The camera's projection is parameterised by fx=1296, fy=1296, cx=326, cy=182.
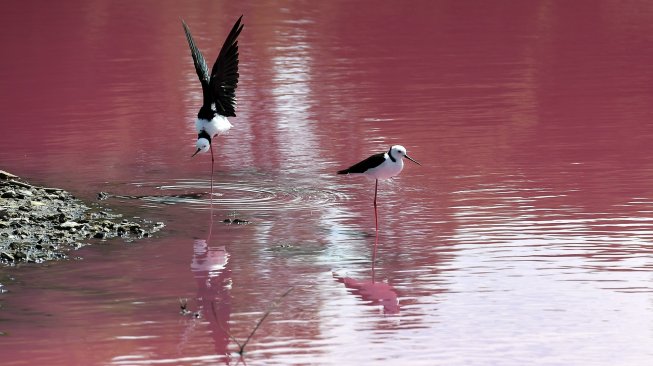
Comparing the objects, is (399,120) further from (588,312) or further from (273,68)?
(588,312)

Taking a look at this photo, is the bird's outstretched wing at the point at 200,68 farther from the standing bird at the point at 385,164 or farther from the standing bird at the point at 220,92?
the standing bird at the point at 385,164

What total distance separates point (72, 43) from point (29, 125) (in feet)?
30.4

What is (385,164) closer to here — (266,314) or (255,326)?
(255,326)

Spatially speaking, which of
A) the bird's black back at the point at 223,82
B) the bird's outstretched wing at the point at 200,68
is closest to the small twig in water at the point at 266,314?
the bird's black back at the point at 223,82

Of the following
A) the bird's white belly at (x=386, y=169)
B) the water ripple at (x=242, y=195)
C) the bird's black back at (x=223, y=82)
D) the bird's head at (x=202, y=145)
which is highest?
the bird's black back at (x=223, y=82)

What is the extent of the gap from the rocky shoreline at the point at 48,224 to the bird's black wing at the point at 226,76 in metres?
2.18

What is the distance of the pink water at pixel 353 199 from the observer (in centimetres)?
845

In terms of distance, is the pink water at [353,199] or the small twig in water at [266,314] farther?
the pink water at [353,199]

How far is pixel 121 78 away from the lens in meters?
21.8

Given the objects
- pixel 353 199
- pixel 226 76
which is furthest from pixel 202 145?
pixel 353 199

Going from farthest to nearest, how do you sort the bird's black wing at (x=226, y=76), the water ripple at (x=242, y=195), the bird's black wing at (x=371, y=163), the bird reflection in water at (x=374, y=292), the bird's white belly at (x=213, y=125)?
the bird's white belly at (x=213, y=125)
the bird's black wing at (x=226, y=76)
the water ripple at (x=242, y=195)
the bird's black wing at (x=371, y=163)
the bird reflection in water at (x=374, y=292)

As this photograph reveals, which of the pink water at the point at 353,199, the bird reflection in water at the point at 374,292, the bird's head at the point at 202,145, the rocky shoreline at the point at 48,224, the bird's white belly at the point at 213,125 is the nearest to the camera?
the pink water at the point at 353,199

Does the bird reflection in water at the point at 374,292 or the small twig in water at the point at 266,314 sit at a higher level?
the small twig in water at the point at 266,314

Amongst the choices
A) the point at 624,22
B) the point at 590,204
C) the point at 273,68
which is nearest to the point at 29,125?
the point at 273,68
